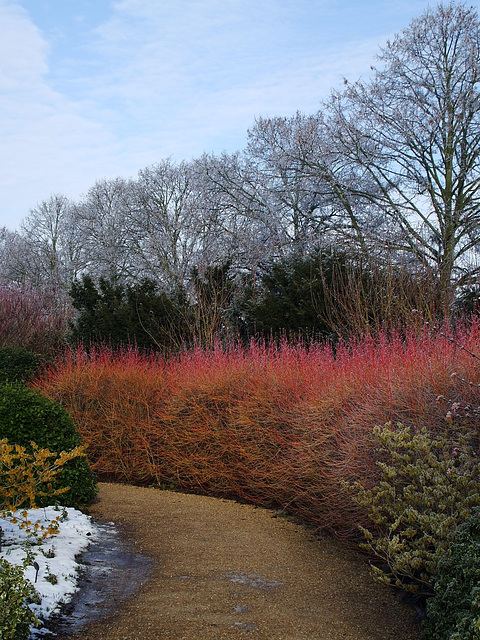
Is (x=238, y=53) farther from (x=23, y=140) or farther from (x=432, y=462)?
(x=432, y=462)

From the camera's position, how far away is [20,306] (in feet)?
40.7

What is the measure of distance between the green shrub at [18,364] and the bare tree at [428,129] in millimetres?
7134

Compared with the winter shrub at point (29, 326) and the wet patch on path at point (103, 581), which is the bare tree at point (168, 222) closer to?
the winter shrub at point (29, 326)

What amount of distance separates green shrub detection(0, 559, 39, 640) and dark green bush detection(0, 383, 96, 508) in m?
1.91

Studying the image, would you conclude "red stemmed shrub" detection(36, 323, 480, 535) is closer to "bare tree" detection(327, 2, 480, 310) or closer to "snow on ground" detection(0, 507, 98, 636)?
"snow on ground" detection(0, 507, 98, 636)

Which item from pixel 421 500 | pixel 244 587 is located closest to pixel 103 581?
pixel 244 587

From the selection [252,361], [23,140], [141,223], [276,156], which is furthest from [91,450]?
[141,223]

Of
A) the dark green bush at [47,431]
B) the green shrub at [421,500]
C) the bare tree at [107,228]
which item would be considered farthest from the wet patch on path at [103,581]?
the bare tree at [107,228]

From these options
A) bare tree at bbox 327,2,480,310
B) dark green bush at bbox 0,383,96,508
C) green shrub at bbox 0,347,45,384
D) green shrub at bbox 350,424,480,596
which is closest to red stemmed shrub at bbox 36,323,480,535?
green shrub at bbox 350,424,480,596

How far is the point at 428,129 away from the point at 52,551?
11.5m

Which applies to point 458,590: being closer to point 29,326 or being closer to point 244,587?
point 244,587

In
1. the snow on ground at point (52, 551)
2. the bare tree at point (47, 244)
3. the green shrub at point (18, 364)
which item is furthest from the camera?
the bare tree at point (47, 244)

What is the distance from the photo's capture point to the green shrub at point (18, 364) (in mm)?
8201

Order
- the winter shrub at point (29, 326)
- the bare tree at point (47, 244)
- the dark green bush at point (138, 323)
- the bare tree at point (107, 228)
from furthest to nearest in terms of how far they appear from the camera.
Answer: the bare tree at point (47, 244), the bare tree at point (107, 228), the winter shrub at point (29, 326), the dark green bush at point (138, 323)
